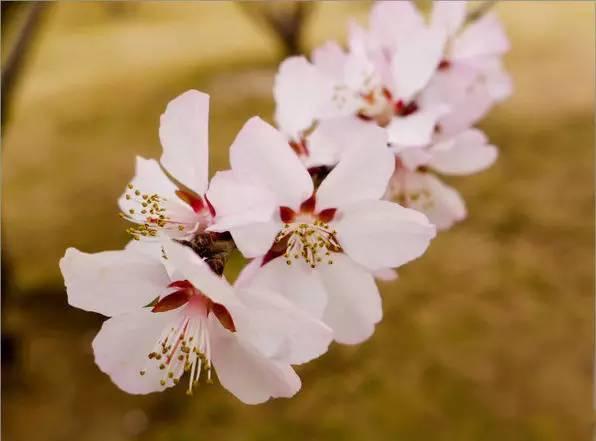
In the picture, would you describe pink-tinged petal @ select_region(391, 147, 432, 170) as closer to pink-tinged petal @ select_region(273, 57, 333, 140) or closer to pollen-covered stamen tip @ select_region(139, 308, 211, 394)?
pink-tinged petal @ select_region(273, 57, 333, 140)

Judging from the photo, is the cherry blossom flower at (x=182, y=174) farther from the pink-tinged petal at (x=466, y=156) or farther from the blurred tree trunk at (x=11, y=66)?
the blurred tree trunk at (x=11, y=66)

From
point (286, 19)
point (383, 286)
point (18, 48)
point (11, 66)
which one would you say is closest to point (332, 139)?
point (18, 48)

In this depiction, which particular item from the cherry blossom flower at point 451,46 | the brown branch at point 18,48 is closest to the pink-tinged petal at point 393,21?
the cherry blossom flower at point 451,46

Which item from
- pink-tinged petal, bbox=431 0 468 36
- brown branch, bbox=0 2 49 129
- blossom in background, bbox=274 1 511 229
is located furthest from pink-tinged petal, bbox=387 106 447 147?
brown branch, bbox=0 2 49 129

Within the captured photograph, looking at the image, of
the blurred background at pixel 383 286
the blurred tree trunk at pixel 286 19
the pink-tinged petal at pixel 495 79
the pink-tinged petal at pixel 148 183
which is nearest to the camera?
the pink-tinged petal at pixel 148 183

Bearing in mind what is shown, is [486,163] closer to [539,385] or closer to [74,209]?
[539,385]

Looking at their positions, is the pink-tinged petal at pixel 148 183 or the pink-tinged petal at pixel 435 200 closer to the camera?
the pink-tinged petal at pixel 148 183
